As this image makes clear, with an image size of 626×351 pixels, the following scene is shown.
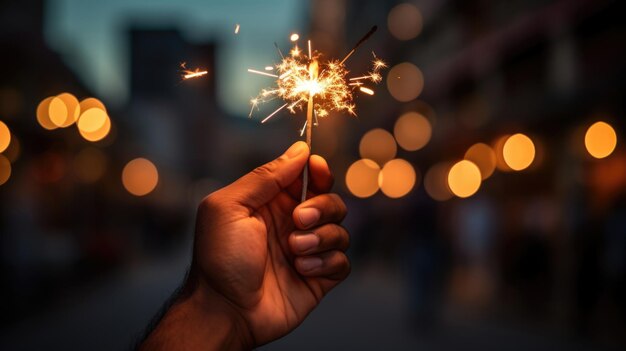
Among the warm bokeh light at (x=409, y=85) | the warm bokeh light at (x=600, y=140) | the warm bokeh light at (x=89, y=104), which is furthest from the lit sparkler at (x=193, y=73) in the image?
the warm bokeh light at (x=409, y=85)

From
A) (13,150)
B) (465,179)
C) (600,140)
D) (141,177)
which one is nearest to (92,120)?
(13,150)

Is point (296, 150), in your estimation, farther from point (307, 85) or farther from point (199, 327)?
point (199, 327)

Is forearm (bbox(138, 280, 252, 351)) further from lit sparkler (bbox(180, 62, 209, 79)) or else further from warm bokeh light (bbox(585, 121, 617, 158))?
warm bokeh light (bbox(585, 121, 617, 158))

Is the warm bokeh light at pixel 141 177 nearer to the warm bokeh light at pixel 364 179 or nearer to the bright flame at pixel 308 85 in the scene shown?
the warm bokeh light at pixel 364 179

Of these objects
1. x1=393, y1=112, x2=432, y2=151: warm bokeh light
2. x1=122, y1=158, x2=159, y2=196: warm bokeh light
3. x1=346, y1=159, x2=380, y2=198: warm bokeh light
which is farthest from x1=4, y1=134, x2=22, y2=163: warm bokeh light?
x1=346, y1=159, x2=380, y2=198: warm bokeh light

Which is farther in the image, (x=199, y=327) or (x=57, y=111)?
(x=57, y=111)

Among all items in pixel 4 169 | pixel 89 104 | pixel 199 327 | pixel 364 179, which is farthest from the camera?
pixel 364 179

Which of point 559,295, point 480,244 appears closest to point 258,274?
point 559,295
